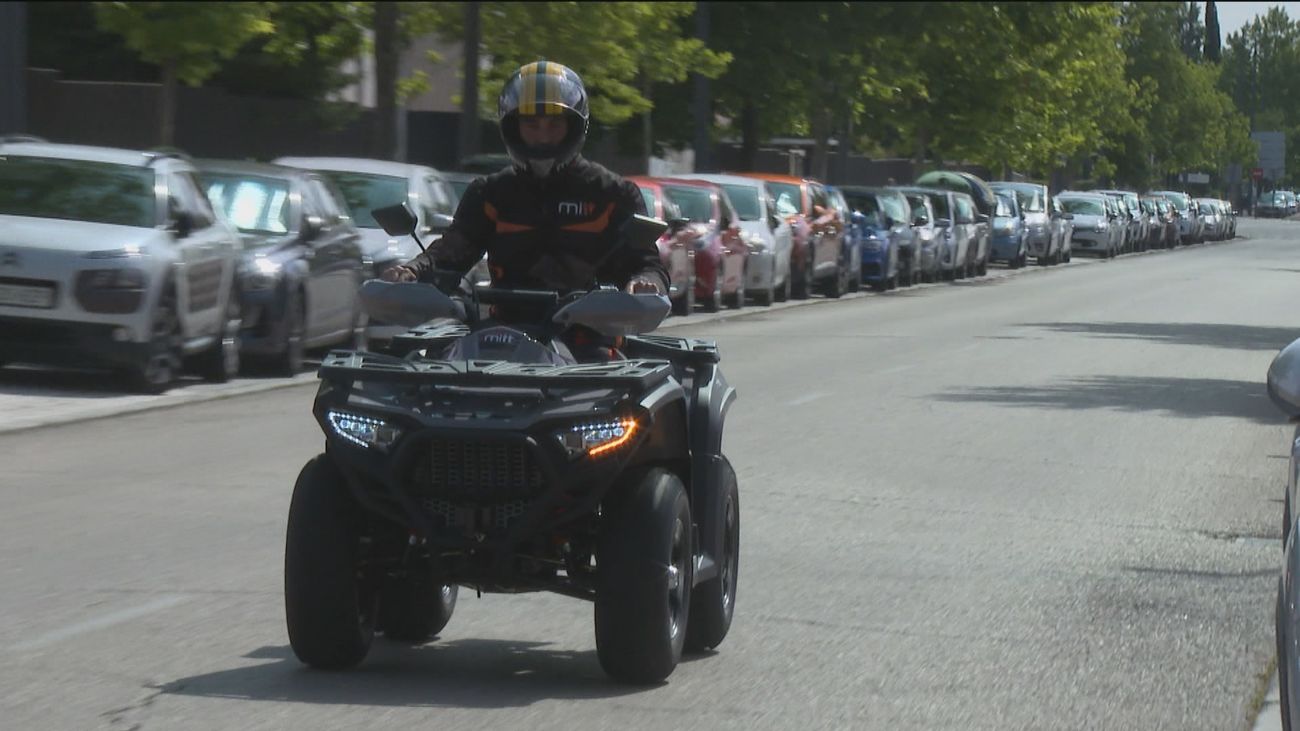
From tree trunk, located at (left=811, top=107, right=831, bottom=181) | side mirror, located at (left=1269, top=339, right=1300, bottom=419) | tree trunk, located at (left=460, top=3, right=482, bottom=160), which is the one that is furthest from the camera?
tree trunk, located at (left=811, top=107, right=831, bottom=181)

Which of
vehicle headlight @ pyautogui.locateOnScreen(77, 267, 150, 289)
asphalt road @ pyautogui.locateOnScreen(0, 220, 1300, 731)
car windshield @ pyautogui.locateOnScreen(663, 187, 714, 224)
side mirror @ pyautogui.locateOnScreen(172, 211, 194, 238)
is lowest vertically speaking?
asphalt road @ pyautogui.locateOnScreen(0, 220, 1300, 731)

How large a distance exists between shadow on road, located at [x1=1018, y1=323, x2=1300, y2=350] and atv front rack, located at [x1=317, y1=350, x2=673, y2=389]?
65.7 ft

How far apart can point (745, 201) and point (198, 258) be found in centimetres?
1647

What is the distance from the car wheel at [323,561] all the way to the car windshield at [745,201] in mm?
25752

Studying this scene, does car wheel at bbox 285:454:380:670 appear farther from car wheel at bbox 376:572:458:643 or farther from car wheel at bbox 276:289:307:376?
car wheel at bbox 276:289:307:376

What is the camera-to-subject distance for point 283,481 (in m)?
12.3

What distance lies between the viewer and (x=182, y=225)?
17.1 meters

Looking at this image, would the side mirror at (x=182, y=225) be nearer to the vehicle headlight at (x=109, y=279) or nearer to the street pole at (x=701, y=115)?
the vehicle headlight at (x=109, y=279)

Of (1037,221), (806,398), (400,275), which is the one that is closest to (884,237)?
(1037,221)

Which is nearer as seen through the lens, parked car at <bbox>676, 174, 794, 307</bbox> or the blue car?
parked car at <bbox>676, 174, 794, 307</bbox>

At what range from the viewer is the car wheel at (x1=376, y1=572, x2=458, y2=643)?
7.56 metres

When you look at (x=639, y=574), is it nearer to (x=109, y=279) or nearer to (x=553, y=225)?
(x=553, y=225)

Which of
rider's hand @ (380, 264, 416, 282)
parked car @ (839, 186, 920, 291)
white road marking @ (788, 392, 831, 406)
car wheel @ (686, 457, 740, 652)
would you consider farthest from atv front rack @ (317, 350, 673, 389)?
parked car @ (839, 186, 920, 291)

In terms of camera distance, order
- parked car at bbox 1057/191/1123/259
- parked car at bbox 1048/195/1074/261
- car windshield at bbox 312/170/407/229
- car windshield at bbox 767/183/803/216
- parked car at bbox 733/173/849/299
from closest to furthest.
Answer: car windshield at bbox 312/170/407/229 → parked car at bbox 733/173/849/299 → car windshield at bbox 767/183/803/216 → parked car at bbox 1048/195/1074/261 → parked car at bbox 1057/191/1123/259
